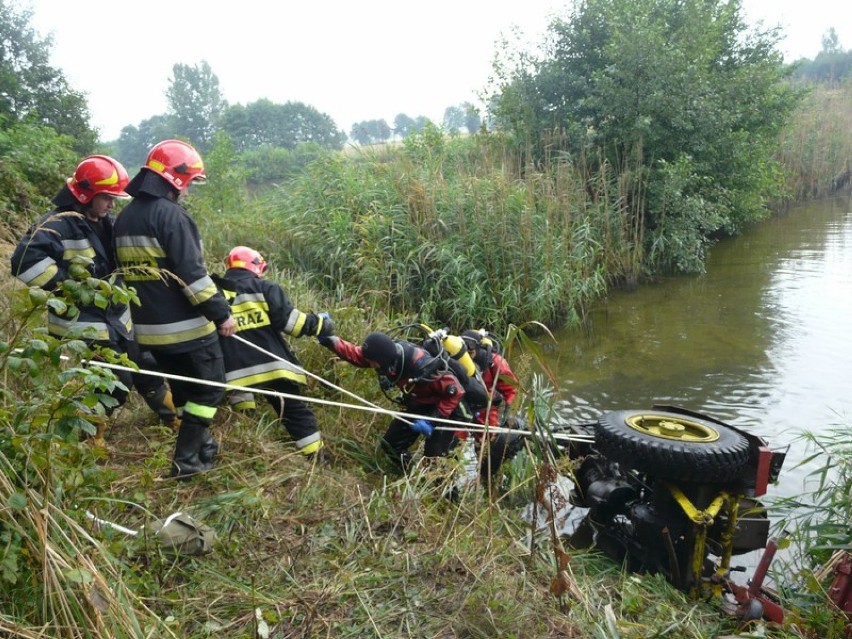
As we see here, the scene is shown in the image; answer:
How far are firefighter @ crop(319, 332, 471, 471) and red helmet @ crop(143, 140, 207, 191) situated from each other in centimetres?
150

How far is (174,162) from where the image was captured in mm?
3498

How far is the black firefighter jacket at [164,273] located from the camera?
3.41m

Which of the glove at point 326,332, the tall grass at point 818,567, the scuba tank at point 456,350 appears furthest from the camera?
the scuba tank at point 456,350

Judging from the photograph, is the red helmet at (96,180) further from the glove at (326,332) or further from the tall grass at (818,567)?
the tall grass at (818,567)

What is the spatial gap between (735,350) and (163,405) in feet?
22.4

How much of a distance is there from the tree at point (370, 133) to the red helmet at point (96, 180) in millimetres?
6055

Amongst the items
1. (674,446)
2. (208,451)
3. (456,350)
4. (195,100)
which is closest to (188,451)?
(208,451)

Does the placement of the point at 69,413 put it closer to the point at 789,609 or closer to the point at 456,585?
the point at 456,585

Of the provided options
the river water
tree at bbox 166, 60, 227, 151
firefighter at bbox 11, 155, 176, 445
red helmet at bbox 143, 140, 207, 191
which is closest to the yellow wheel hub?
the river water

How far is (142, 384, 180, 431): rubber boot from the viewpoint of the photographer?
4254mm

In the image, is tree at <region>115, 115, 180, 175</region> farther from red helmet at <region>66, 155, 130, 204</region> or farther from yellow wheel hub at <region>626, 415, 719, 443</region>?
yellow wheel hub at <region>626, 415, 719, 443</region>

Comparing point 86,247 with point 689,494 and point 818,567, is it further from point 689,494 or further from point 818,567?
point 818,567

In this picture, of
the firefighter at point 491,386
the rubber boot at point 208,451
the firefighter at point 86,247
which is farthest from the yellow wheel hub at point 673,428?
the firefighter at point 86,247

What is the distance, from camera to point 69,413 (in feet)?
6.32
